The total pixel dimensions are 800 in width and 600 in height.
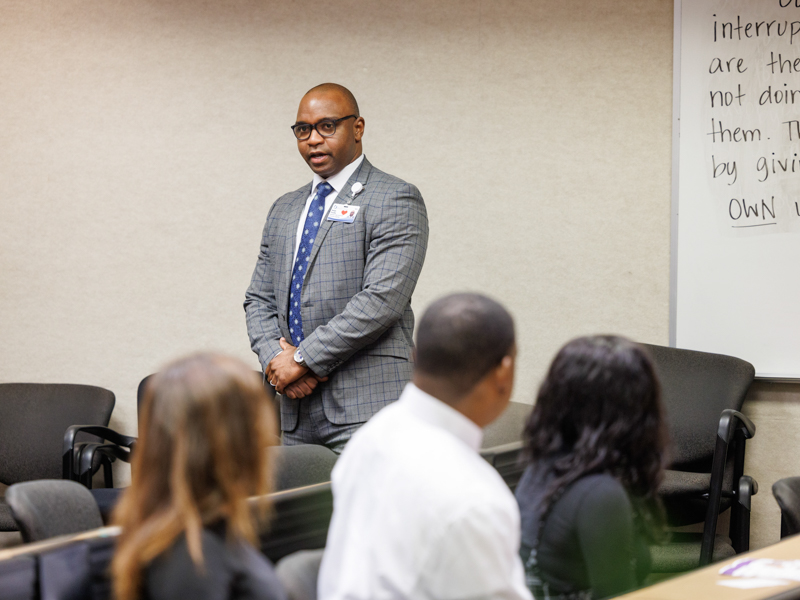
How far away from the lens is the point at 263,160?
4000 mm

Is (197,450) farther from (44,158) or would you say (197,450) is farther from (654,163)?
(44,158)

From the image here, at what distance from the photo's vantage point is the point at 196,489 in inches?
43.4

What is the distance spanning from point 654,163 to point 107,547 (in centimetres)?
297

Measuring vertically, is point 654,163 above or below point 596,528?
above

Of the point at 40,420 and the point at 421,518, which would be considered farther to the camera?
the point at 40,420

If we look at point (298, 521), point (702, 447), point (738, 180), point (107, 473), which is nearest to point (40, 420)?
point (107, 473)

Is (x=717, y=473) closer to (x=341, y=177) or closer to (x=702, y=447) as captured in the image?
(x=702, y=447)

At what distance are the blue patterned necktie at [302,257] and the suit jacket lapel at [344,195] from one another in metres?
0.03

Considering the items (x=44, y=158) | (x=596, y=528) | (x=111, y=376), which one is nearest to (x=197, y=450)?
(x=596, y=528)

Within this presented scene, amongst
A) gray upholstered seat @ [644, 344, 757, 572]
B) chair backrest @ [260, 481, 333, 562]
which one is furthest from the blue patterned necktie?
gray upholstered seat @ [644, 344, 757, 572]

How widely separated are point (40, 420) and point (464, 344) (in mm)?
3066

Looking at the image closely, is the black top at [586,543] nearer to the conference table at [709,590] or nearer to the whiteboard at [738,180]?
the conference table at [709,590]

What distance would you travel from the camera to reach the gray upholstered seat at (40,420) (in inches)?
146

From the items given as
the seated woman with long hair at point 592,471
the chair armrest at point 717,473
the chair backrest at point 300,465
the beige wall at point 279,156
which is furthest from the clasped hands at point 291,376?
the chair armrest at point 717,473
